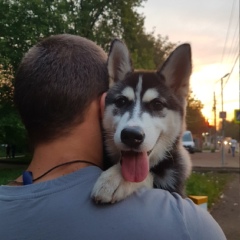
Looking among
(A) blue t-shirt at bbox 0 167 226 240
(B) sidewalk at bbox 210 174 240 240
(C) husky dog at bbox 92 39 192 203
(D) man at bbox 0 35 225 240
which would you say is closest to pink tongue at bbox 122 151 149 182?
(C) husky dog at bbox 92 39 192 203

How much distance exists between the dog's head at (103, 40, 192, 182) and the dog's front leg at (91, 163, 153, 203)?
10 centimetres

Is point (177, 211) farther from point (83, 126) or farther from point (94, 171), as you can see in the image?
point (83, 126)

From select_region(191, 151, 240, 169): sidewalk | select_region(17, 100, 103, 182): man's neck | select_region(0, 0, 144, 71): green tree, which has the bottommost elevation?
select_region(191, 151, 240, 169): sidewalk

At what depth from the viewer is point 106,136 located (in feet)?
8.31

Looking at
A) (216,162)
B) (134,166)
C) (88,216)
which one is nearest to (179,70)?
(134,166)

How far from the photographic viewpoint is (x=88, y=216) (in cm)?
159

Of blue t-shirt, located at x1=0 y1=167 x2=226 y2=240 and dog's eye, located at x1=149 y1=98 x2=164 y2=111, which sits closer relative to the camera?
blue t-shirt, located at x1=0 y1=167 x2=226 y2=240

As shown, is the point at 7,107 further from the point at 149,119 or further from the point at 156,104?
the point at 149,119

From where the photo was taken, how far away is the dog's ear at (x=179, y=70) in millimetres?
2766

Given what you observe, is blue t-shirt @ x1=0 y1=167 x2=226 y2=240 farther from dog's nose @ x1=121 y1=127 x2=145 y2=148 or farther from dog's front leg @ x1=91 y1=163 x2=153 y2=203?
dog's nose @ x1=121 y1=127 x2=145 y2=148

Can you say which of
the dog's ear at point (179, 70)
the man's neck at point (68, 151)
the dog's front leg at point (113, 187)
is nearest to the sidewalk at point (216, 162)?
the dog's ear at point (179, 70)

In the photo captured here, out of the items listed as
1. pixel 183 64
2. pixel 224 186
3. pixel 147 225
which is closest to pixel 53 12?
pixel 224 186

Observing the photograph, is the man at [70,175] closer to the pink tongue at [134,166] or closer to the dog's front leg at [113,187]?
the dog's front leg at [113,187]

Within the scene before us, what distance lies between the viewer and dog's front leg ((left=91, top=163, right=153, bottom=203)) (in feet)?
5.47
